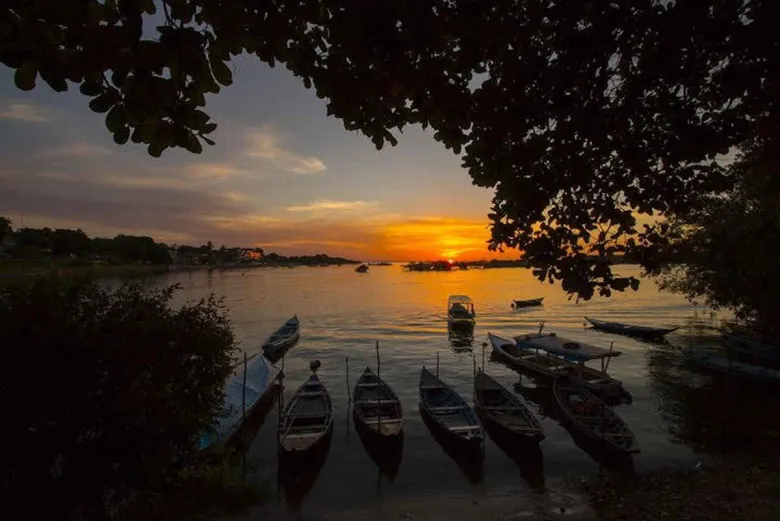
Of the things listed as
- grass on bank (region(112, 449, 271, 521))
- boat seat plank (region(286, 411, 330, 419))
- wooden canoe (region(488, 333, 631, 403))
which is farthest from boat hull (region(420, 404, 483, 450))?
wooden canoe (region(488, 333, 631, 403))

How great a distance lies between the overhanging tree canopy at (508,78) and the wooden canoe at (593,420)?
45.8ft

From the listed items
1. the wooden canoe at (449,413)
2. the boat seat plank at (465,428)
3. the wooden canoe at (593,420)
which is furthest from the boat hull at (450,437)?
the wooden canoe at (593,420)

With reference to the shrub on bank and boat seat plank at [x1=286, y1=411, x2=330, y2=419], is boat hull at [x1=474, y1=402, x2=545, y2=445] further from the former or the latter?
the shrub on bank

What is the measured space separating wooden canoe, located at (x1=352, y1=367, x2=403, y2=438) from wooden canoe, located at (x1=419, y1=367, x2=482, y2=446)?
1625 millimetres

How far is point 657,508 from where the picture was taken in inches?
533

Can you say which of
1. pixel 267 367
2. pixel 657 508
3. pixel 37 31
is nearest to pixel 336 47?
pixel 37 31

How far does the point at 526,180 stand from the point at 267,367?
89.8 feet

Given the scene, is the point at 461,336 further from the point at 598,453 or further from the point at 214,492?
the point at 214,492

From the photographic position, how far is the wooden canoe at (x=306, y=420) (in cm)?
1731

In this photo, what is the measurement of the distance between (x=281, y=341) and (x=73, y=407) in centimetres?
3563

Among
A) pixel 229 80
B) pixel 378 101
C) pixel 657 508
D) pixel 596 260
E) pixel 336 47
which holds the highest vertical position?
pixel 336 47

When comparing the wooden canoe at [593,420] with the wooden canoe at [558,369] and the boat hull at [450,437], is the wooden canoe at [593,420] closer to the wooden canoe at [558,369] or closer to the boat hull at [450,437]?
the wooden canoe at [558,369]

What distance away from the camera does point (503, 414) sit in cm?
2058

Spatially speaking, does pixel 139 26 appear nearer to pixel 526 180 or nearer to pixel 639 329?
pixel 526 180
